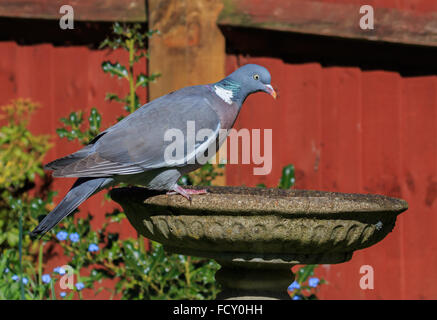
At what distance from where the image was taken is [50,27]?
421 centimetres

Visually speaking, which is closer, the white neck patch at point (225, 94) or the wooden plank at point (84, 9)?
the white neck patch at point (225, 94)

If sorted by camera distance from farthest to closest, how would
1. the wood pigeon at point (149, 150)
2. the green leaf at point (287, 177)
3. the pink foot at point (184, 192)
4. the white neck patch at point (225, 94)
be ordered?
the green leaf at point (287, 177), the white neck patch at point (225, 94), the wood pigeon at point (149, 150), the pink foot at point (184, 192)

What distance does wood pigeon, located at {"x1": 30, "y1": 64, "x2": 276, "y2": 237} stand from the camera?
2.59m

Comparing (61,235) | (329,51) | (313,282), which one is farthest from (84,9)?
(313,282)

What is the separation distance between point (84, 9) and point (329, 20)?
144cm

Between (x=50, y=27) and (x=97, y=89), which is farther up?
(x=50, y=27)

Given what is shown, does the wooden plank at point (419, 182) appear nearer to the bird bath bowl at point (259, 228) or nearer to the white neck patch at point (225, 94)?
the bird bath bowl at point (259, 228)

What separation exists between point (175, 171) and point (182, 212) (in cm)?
33

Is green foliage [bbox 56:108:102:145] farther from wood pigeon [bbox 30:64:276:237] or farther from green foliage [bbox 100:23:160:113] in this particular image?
wood pigeon [bbox 30:64:276:237]

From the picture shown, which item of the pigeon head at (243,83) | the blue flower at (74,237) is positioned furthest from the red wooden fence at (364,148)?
the pigeon head at (243,83)

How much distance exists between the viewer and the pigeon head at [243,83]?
290 centimetres

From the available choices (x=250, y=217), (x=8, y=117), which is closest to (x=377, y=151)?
(x=250, y=217)

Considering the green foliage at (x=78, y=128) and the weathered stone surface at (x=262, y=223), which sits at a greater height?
the green foliage at (x=78, y=128)

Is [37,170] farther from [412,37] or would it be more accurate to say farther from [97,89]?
[412,37]
